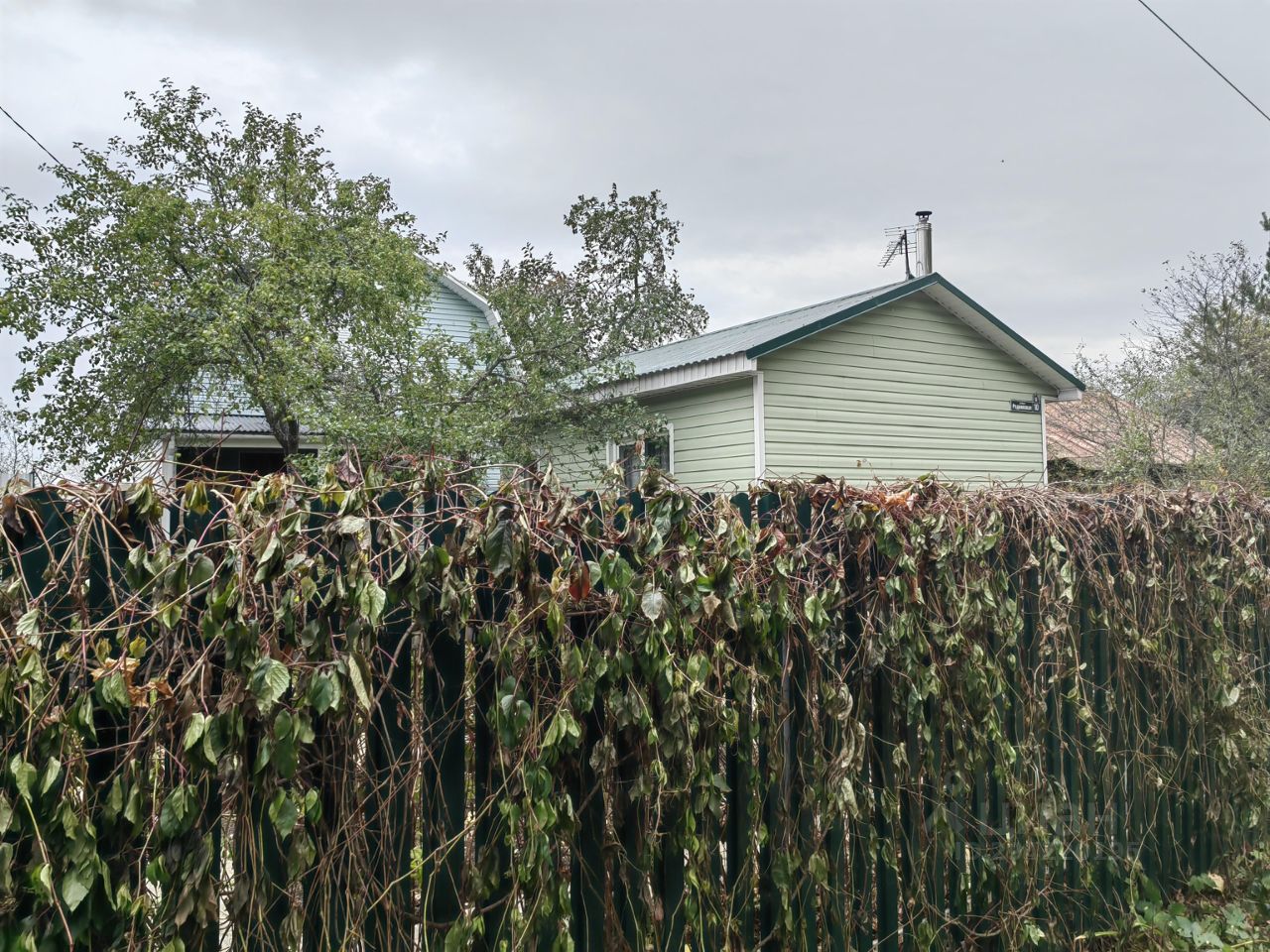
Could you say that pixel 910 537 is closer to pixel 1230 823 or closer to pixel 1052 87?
pixel 1230 823

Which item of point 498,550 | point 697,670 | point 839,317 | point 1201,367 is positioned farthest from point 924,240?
point 498,550

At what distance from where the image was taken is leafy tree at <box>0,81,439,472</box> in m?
9.64

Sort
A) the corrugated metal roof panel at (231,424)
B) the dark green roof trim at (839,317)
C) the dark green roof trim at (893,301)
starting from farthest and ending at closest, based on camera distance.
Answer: the corrugated metal roof panel at (231,424)
the dark green roof trim at (893,301)
the dark green roof trim at (839,317)

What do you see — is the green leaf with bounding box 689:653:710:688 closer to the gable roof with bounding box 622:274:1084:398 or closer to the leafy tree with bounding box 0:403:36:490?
the leafy tree with bounding box 0:403:36:490

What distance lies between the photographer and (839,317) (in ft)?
35.1

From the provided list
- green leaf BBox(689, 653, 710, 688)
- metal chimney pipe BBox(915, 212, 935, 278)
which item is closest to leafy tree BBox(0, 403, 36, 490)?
green leaf BBox(689, 653, 710, 688)

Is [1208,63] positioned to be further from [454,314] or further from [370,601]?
[454,314]

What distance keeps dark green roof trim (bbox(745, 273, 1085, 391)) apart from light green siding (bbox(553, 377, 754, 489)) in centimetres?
57

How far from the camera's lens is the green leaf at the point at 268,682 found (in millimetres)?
1480

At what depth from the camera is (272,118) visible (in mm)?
11680

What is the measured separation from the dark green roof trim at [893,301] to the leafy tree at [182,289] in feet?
13.4

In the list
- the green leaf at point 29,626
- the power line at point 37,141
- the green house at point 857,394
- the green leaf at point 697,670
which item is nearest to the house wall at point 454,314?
the green house at point 857,394

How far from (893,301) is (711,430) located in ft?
9.97

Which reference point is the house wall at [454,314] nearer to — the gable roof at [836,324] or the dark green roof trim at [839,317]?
the gable roof at [836,324]
